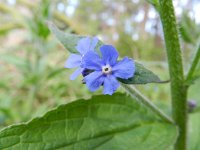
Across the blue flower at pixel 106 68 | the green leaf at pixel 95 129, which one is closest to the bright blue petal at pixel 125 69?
the blue flower at pixel 106 68

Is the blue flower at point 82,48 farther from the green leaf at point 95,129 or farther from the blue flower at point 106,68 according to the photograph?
the green leaf at point 95,129

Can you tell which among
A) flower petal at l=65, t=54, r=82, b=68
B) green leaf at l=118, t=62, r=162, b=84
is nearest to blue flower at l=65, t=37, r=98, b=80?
flower petal at l=65, t=54, r=82, b=68

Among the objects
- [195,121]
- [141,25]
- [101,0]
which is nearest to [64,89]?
[195,121]

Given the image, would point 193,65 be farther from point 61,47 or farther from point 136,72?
point 61,47

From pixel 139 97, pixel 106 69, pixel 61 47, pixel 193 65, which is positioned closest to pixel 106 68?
pixel 106 69

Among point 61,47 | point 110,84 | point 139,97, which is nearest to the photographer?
point 110,84

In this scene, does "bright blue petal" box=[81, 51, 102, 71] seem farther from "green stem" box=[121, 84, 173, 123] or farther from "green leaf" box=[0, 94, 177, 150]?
"green leaf" box=[0, 94, 177, 150]

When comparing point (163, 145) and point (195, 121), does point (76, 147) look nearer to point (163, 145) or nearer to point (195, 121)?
point (163, 145)
